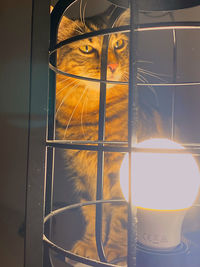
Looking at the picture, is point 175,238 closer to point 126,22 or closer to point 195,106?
point 195,106

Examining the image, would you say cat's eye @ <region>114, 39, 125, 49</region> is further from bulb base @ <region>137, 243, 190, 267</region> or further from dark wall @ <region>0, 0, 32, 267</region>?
bulb base @ <region>137, 243, 190, 267</region>

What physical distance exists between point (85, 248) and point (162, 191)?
65cm

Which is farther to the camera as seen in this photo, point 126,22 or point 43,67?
point 126,22

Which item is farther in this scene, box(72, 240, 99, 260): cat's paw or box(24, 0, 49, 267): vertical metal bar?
box(72, 240, 99, 260): cat's paw

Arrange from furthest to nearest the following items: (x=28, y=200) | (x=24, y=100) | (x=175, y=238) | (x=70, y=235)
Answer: (x=70, y=235) → (x=24, y=100) → (x=175, y=238) → (x=28, y=200)

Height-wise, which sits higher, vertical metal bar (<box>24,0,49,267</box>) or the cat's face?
the cat's face

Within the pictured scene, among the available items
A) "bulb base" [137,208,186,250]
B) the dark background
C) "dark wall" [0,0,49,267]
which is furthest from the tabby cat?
"bulb base" [137,208,186,250]

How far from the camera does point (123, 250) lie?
3.23ft

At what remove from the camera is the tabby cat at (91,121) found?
3.37 ft

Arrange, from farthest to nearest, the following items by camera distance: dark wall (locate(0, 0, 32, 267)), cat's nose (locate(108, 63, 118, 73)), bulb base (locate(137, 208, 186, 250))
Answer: cat's nose (locate(108, 63, 118, 73)) < dark wall (locate(0, 0, 32, 267)) < bulb base (locate(137, 208, 186, 250))

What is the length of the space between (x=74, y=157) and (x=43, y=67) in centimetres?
72

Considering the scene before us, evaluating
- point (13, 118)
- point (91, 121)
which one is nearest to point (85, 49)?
point (91, 121)

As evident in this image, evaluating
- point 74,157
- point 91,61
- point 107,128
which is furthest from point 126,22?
point 74,157

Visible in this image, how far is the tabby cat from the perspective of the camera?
1.03 m
